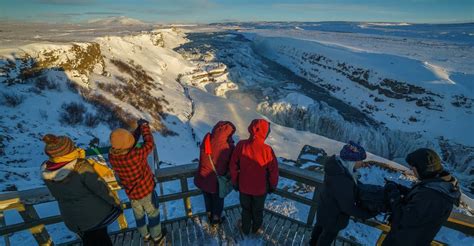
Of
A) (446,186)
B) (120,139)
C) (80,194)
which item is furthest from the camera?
(120,139)

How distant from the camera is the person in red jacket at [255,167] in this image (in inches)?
139

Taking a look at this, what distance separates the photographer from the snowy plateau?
1117 cm

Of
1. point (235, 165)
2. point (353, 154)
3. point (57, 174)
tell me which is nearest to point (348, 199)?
point (353, 154)

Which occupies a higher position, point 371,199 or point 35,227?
point 371,199

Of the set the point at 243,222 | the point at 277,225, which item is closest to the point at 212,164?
the point at 243,222

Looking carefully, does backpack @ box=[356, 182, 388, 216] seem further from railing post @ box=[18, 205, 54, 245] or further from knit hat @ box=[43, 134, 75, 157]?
railing post @ box=[18, 205, 54, 245]

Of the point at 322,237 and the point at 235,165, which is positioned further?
the point at 235,165

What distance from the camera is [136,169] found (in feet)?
11.1

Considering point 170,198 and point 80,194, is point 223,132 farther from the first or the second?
point 80,194

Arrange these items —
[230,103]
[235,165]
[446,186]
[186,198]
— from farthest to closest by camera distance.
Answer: [230,103] → [186,198] → [235,165] → [446,186]

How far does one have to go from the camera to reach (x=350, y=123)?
27.1 meters

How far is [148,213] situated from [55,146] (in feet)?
4.95

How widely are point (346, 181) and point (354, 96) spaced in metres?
33.5

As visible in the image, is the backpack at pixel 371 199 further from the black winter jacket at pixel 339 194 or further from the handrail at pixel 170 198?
the handrail at pixel 170 198
